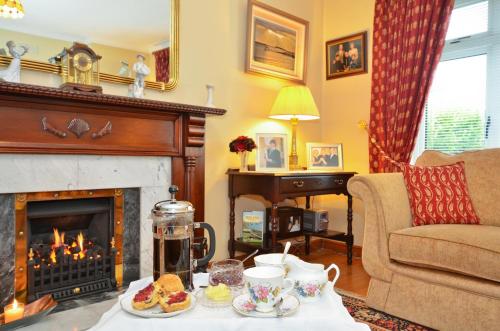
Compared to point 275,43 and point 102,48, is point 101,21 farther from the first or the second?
point 275,43

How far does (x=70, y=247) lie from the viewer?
2240 millimetres

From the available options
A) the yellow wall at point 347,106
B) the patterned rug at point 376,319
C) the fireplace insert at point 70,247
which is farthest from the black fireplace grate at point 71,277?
the yellow wall at point 347,106

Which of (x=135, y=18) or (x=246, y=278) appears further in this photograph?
(x=135, y=18)

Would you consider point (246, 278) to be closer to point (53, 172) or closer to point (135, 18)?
point (53, 172)

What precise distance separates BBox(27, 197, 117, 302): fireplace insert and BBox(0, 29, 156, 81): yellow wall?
0.81m

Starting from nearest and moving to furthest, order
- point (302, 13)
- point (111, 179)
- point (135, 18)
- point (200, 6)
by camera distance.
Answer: point (111, 179) → point (135, 18) → point (200, 6) → point (302, 13)

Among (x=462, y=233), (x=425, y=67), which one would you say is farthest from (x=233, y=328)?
(x=425, y=67)

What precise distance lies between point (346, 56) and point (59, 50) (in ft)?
8.21

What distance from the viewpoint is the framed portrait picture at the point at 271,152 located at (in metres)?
2.98

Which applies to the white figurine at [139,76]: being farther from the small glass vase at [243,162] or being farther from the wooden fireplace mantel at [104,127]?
the small glass vase at [243,162]

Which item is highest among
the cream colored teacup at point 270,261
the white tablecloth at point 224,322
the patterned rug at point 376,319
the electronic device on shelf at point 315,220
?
the cream colored teacup at point 270,261

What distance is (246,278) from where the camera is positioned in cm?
99

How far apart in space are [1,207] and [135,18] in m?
1.38

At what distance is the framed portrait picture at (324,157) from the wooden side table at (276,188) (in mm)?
172
